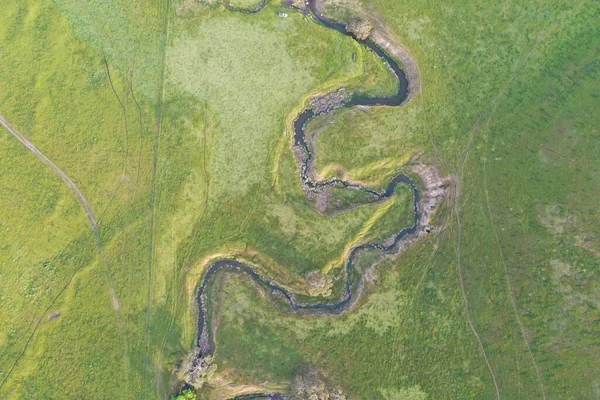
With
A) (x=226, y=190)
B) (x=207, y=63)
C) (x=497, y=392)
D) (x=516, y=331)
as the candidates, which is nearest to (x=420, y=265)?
(x=516, y=331)

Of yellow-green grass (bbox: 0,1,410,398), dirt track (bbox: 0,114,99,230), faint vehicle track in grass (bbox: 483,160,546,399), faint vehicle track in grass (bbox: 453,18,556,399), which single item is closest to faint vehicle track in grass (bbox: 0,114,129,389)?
dirt track (bbox: 0,114,99,230)

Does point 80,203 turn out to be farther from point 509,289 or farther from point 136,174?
point 509,289

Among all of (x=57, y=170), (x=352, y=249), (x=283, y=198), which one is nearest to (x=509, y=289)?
(x=352, y=249)

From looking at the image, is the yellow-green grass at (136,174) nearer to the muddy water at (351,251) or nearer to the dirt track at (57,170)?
the dirt track at (57,170)

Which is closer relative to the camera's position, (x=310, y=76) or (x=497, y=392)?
(x=497, y=392)

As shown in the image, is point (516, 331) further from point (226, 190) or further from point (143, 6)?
point (143, 6)

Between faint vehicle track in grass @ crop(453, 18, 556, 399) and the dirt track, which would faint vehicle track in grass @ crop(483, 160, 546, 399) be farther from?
the dirt track
